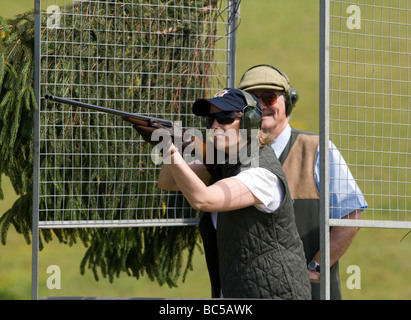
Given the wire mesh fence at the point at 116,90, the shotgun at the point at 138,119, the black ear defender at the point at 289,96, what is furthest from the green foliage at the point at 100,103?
the shotgun at the point at 138,119

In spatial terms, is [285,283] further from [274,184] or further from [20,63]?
[20,63]

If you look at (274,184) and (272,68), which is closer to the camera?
(274,184)

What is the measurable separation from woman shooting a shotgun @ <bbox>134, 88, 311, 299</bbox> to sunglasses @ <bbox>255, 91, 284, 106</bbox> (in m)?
0.63

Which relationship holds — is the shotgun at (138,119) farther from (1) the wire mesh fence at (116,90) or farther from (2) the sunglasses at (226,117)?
(1) the wire mesh fence at (116,90)

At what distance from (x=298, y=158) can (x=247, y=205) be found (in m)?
1.01

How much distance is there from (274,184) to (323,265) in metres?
0.69

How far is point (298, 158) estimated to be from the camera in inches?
144

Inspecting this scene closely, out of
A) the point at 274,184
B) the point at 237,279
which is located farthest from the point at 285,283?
the point at 274,184

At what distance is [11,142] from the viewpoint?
3.63m

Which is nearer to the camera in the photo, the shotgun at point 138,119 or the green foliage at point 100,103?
the shotgun at point 138,119

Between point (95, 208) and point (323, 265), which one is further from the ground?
point (95, 208)

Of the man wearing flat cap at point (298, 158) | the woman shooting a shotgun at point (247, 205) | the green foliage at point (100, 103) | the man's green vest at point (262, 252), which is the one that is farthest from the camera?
the green foliage at point (100, 103)

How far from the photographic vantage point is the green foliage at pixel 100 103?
368 cm

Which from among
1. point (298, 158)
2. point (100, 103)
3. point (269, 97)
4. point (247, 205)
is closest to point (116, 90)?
point (100, 103)
